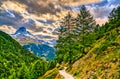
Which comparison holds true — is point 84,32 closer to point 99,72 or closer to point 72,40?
point 72,40

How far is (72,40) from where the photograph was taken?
8588cm

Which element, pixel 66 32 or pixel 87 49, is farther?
pixel 66 32

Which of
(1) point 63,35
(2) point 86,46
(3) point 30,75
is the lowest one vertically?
(3) point 30,75

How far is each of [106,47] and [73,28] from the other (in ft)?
104

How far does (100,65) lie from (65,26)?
142ft

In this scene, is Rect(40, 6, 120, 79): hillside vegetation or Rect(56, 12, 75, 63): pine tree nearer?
Rect(40, 6, 120, 79): hillside vegetation

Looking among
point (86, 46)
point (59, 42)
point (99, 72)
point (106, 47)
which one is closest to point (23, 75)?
point (59, 42)

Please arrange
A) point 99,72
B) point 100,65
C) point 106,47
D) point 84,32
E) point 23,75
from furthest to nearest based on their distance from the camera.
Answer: point 23,75
point 84,32
point 106,47
point 100,65
point 99,72

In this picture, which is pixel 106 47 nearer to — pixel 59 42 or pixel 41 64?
pixel 59 42

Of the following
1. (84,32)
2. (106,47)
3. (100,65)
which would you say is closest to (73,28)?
(84,32)

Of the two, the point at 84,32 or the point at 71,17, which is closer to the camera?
the point at 84,32

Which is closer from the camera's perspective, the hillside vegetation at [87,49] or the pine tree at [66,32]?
the hillside vegetation at [87,49]

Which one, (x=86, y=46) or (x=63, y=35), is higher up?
(x=63, y=35)

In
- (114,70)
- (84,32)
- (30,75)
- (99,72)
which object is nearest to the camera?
(114,70)
